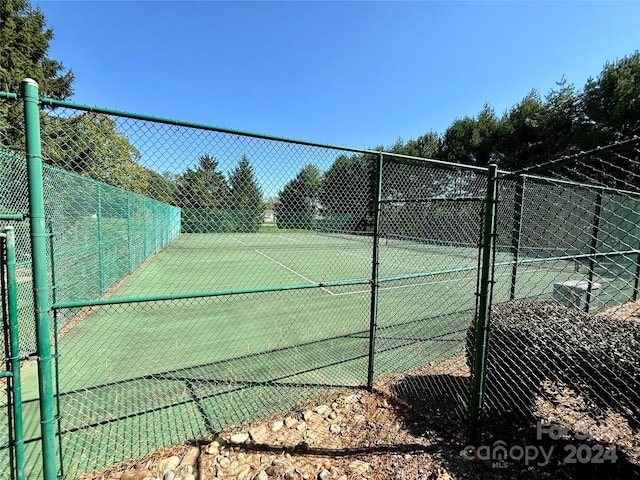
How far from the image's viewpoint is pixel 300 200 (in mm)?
2635

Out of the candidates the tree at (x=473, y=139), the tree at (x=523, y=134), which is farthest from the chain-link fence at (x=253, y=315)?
the tree at (x=473, y=139)

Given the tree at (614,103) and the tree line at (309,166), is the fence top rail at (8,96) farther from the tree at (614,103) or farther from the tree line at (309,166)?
the tree at (614,103)

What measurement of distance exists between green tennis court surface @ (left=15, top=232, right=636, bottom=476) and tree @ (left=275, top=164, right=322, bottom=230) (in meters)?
0.30

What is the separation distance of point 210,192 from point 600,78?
24362mm

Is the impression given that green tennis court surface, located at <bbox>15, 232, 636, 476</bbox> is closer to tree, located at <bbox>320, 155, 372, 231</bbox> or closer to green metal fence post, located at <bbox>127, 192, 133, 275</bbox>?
tree, located at <bbox>320, 155, 372, 231</bbox>

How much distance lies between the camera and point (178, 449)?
2158mm

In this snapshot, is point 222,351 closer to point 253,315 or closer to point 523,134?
point 253,315

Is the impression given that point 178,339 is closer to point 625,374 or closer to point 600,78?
point 625,374

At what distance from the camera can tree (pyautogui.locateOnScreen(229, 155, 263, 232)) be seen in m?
2.33

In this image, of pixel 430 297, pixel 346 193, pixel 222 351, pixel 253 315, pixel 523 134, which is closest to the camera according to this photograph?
pixel 346 193

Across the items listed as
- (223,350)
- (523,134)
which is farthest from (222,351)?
(523,134)

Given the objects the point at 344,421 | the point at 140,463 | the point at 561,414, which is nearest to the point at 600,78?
the point at 561,414

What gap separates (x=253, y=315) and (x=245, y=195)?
10.9ft

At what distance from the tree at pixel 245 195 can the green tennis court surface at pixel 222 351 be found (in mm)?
315
